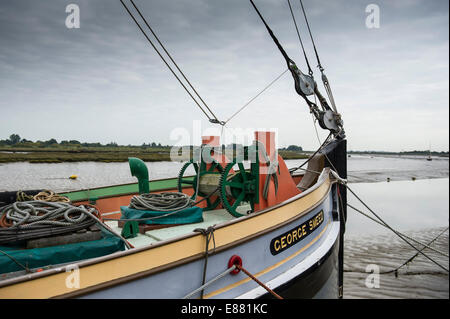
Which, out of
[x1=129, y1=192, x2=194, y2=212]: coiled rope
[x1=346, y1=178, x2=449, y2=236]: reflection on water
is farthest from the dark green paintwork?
[x1=346, y1=178, x2=449, y2=236]: reflection on water

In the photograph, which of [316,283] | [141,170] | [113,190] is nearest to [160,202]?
[141,170]

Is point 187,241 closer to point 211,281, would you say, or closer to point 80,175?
point 211,281

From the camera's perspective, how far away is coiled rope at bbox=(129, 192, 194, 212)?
4.36m

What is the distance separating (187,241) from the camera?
10.1ft

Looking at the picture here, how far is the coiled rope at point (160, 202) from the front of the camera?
436 centimetres

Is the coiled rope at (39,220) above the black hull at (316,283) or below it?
above

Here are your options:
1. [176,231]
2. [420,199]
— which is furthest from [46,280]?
[420,199]

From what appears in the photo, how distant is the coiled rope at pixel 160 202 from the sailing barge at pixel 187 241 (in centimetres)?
1

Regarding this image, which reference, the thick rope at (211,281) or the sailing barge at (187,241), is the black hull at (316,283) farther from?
the thick rope at (211,281)

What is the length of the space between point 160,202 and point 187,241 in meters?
1.49

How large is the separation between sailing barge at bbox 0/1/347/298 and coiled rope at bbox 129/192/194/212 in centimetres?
1

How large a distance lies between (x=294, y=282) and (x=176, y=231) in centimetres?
159

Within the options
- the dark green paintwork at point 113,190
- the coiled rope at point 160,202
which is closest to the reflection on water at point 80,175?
the dark green paintwork at point 113,190
